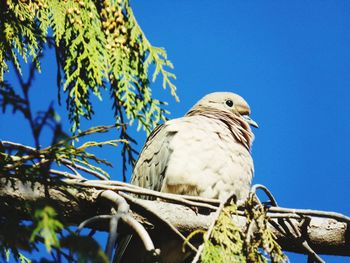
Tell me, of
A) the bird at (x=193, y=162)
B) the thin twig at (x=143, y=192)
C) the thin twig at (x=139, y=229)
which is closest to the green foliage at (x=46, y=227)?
the thin twig at (x=139, y=229)

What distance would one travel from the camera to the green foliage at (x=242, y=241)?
1.91m

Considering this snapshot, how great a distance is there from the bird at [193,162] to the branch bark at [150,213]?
627mm

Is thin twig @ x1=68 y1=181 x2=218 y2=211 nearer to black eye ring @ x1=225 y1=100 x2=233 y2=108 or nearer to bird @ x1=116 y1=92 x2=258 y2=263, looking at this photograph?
bird @ x1=116 y1=92 x2=258 y2=263

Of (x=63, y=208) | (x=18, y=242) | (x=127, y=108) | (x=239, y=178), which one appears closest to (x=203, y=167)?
(x=239, y=178)

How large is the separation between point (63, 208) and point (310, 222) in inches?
44.5

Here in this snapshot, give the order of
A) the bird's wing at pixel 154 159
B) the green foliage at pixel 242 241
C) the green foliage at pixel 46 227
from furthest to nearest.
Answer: the bird's wing at pixel 154 159, the green foliage at pixel 242 241, the green foliage at pixel 46 227

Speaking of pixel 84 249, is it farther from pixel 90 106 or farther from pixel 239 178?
pixel 90 106

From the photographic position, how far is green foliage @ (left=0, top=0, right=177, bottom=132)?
11.8 ft

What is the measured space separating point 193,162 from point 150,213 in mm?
1268

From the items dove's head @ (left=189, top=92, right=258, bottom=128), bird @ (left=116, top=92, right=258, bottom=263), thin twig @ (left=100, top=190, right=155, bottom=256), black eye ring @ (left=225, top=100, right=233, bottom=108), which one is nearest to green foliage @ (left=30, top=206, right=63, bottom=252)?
thin twig @ (left=100, top=190, right=155, bottom=256)

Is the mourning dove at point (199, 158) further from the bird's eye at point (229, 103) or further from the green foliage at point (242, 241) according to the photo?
the green foliage at point (242, 241)

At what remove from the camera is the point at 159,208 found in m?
2.29

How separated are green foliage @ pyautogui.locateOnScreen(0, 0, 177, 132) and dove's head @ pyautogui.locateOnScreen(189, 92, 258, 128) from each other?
396mm

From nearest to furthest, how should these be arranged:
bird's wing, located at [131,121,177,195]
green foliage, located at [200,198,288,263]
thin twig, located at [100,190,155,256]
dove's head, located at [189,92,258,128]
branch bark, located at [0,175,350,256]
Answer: thin twig, located at [100,190,155,256], green foliage, located at [200,198,288,263], branch bark, located at [0,175,350,256], bird's wing, located at [131,121,177,195], dove's head, located at [189,92,258,128]
